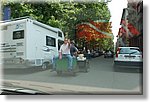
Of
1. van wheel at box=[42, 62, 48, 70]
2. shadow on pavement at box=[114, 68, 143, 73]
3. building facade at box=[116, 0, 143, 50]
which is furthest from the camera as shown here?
van wheel at box=[42, 62, 48, 70]

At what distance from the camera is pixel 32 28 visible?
7.97 meters

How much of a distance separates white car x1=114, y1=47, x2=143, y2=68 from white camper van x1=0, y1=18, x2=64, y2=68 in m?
1.48

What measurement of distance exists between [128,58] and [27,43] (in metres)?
2.54

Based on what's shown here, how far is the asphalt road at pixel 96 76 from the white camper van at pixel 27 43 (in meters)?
0.21

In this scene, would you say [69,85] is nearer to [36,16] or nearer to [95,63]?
[95,63]

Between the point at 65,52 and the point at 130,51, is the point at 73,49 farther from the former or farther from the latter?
the point at 130,51

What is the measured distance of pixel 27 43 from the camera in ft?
26.0

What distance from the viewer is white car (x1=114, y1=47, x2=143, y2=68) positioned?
7633mm

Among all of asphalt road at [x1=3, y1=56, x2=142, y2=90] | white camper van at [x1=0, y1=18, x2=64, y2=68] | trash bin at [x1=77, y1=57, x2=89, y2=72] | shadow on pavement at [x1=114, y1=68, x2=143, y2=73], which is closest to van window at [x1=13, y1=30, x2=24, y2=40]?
white camper van at [x1=0, y1=18, x2=64, y2=68]

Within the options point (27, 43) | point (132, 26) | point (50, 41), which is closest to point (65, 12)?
point (50, 41)

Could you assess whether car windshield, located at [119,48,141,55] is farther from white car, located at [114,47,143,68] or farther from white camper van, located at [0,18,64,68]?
white camper van, located at [0,18,64,68]

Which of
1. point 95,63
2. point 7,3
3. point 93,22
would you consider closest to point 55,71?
point 95,63

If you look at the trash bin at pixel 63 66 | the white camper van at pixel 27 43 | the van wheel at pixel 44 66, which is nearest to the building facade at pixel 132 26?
the trash bin at pixel 63 66

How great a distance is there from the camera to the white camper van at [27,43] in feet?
26.0
